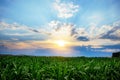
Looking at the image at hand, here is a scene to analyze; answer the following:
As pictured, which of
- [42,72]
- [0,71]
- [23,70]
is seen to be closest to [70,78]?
[42,72]

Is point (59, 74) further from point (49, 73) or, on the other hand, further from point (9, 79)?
point (9, 79)

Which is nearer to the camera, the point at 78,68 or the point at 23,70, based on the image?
the point at 23,70

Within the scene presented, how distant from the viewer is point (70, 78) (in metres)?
7.45

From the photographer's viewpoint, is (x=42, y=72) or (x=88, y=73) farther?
(x=88, y=73)

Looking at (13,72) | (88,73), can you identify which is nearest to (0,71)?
(13,72)

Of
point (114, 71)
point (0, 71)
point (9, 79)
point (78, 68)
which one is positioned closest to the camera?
point (9, 79)

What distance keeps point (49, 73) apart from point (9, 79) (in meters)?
1.23

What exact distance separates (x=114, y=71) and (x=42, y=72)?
3042mm

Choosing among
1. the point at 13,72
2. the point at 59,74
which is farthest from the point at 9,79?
the point at 59,74

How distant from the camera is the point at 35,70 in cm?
735

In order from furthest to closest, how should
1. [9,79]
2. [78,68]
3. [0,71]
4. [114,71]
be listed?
[114,71] → [78,68] → [0,71] → [9,79]

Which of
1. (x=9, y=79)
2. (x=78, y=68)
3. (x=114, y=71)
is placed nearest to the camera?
(x=9, y=79)

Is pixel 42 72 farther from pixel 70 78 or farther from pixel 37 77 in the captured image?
pixel 70 78

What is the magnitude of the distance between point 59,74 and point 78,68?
940 millimetres
